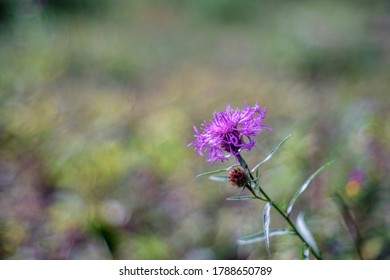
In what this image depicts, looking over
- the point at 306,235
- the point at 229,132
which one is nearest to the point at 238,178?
the point at 229,132

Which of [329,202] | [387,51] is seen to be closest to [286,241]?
[329,202]

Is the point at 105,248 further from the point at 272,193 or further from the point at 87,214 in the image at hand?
the point at 272,193

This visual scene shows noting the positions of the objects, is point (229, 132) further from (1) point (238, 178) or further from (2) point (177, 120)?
(2) point (177, 120)

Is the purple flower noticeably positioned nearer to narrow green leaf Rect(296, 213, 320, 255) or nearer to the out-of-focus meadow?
the out-of-focus meadow

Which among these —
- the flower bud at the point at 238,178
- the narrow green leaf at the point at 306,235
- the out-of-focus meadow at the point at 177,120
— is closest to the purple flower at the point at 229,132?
the flower bud at the point at 238,178

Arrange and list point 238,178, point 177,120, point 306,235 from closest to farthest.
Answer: point 238,178, point 306,235, point 177,120

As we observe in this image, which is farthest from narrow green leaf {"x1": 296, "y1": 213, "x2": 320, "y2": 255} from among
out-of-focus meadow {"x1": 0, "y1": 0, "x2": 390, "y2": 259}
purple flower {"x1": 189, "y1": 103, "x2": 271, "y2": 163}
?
purple flower {"x1": 189, "y1": 103, "x2": 271, "y2": 163}
